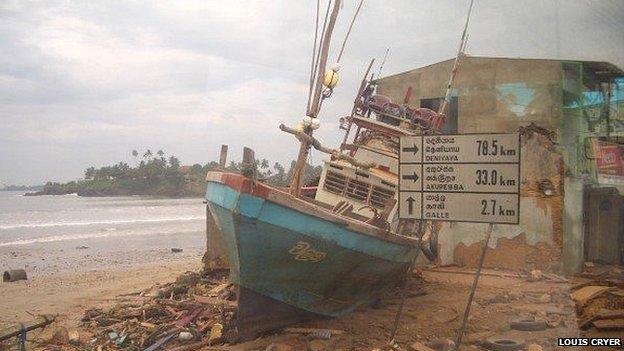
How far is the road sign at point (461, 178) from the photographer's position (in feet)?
20.9

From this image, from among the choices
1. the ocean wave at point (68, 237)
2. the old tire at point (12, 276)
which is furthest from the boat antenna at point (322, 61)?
the ocean wave at point (68, 237)

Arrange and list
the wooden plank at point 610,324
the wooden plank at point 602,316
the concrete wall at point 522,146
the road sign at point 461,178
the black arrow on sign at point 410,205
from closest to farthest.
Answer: the road sign at point 461,178, the black arrow on sign at point 410,205, the wooden plank at point 610,324, the wooden plank at point 602,316, the concrete wall at point 522,146

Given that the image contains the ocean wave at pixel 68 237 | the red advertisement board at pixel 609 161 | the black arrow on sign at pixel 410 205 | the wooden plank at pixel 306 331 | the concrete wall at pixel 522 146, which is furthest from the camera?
the ocean wave at pixel 68 237

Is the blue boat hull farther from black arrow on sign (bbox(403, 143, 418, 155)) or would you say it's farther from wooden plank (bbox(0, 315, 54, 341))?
wooden plank (bbox(0, 315, 54, 341))

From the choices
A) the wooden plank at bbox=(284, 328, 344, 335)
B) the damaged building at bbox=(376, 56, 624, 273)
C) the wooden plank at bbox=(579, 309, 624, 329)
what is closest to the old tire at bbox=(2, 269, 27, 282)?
the wooden plank at bbox=(284, 328, 344, 335)

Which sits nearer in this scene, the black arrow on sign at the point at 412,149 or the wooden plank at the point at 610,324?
the black arrow on sign at the point at 412,149

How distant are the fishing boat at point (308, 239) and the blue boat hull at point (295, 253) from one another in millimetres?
16

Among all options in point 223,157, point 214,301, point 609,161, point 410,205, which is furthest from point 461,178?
point 609,161

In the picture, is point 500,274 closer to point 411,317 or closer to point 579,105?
point 411,317

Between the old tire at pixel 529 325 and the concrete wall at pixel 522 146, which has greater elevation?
the concrete wall at pixel 522 146

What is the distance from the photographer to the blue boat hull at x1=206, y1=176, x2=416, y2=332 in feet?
23.7

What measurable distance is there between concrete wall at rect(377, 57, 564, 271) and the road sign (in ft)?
26.1

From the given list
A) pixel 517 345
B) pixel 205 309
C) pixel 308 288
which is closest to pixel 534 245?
pixel 517 345

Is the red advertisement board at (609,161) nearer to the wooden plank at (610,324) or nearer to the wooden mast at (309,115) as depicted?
the wooden plank at (610,324)
